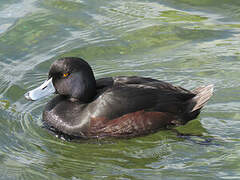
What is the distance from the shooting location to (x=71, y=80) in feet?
A: 19.7

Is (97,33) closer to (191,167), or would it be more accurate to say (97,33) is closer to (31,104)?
(31,104)

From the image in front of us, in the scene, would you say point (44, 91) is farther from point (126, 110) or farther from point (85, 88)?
point (126, 110)

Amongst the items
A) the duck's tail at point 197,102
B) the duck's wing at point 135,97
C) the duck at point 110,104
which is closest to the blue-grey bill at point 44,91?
the duck at point 110,104

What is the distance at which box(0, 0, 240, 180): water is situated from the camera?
17.3 ft

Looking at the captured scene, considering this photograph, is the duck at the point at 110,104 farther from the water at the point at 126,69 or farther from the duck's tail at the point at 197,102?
the water at the point at 126,69

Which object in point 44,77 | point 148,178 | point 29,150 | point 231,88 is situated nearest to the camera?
point 148,178

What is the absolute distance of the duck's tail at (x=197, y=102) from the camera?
19.3ft

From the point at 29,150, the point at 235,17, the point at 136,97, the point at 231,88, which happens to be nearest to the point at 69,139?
the point at 29,150

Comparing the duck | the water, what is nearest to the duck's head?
the duck

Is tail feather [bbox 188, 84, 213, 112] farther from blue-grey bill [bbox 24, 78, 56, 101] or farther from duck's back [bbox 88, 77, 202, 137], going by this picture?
blue-grey bill [bbox 24, 78, 56, 101]

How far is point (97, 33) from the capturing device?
860 centimetres

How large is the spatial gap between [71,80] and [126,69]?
5.10ft

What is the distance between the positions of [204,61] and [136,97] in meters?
2.08

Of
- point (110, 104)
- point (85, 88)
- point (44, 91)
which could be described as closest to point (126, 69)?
point (85, 88)
